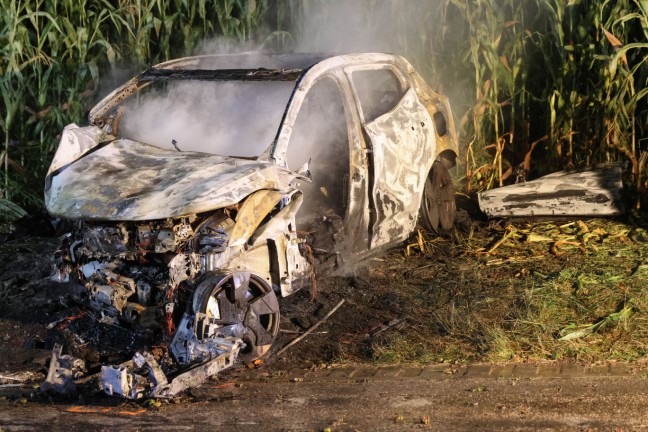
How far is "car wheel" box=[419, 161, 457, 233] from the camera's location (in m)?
8.49

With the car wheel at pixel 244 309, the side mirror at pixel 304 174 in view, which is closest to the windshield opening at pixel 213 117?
the side mirror at pixel 304 174

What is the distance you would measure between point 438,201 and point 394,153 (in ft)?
3.57

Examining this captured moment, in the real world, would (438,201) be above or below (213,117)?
below

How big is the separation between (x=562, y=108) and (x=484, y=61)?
3.17ft

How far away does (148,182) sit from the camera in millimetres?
6371

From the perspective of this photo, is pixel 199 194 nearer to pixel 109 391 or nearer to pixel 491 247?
pixel 109 391

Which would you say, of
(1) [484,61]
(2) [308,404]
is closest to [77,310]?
(2) [308,404]

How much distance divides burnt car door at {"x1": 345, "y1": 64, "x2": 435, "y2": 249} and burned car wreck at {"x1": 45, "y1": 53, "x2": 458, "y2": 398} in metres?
0.01

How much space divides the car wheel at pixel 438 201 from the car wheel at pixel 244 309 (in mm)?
2486

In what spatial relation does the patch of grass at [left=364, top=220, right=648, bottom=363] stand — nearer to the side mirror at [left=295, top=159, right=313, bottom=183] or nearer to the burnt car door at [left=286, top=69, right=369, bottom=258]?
the burnt car door at [left=286, top=69, right=369, bottom=258]

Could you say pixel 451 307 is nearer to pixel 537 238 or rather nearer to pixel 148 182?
pixel 537 238

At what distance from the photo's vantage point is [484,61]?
9.86m

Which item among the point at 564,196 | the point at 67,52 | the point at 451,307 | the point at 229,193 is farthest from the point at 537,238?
the point at 67,52

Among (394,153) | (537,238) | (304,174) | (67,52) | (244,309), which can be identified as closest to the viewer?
(244,309)
